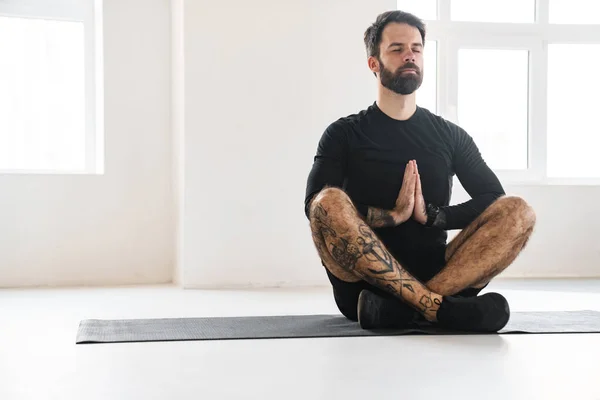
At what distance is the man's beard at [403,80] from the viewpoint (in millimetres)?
3223

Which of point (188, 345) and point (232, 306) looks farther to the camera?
point (232, 306)

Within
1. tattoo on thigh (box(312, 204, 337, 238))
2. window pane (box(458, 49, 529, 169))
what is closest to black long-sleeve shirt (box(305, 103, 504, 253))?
tattoo on thigh (box(312, 204, 337, 238))

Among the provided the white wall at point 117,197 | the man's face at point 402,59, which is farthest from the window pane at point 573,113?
the man's face at point 402,59

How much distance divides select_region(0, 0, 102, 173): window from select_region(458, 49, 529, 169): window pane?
2.39 meters

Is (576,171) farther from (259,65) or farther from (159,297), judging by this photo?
(159,297)

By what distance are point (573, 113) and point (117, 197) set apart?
3119 mm

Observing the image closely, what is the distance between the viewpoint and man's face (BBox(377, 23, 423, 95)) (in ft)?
10.6

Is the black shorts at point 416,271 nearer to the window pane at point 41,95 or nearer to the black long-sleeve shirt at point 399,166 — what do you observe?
the black long-sleeve shirt at point 399,166

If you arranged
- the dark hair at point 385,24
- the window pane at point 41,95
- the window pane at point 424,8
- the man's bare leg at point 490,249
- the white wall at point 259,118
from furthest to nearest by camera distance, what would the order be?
the window pane at point 424,8 → the window pane at point 41,95 → the white wall at point 259,118 → the dark hair at point 385,24 → the man's bare leg at point 490,249

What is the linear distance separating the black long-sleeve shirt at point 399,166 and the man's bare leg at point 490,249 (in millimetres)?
96

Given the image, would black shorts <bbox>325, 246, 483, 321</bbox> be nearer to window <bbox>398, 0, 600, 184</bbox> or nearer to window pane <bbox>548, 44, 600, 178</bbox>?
window <bbox>398, 0, 600, 184</bbox>

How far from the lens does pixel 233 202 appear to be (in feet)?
16.0

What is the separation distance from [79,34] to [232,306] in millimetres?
2277

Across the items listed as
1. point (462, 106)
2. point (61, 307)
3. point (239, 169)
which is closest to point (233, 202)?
point (239, 169)
